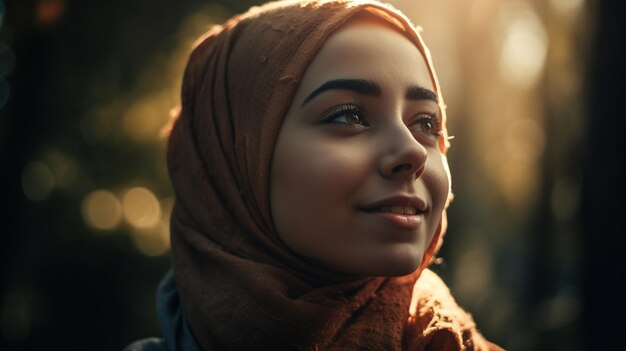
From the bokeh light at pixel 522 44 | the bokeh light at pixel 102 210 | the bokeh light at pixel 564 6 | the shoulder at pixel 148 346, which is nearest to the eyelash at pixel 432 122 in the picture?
the shoulder at pixel 148 346

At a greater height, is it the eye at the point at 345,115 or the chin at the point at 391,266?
the eye at the point at 345,115

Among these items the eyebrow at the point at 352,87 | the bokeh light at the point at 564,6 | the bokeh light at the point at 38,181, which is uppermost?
the eyebrow at the point at 352,87

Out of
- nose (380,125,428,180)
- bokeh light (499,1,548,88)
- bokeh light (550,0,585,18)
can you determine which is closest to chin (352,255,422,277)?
nose (380,125,428,180)

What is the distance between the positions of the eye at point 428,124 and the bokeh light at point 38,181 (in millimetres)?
5731

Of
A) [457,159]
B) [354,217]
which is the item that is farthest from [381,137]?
[457,159]

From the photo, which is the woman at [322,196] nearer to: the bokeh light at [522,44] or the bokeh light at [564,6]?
the bokeh light at [564,6]

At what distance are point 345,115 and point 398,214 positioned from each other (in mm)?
349

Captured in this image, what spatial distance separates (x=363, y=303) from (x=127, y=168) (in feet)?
18.1

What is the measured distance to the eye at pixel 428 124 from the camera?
5.84 feet

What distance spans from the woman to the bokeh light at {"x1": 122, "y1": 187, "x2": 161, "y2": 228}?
15.7 feet

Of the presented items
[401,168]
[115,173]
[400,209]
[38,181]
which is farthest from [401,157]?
[38,181]

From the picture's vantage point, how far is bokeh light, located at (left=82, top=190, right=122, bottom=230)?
6.29 metres

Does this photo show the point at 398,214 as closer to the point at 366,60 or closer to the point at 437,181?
the point at 437,181

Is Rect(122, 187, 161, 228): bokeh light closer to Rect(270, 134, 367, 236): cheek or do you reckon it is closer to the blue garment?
the blue garment
